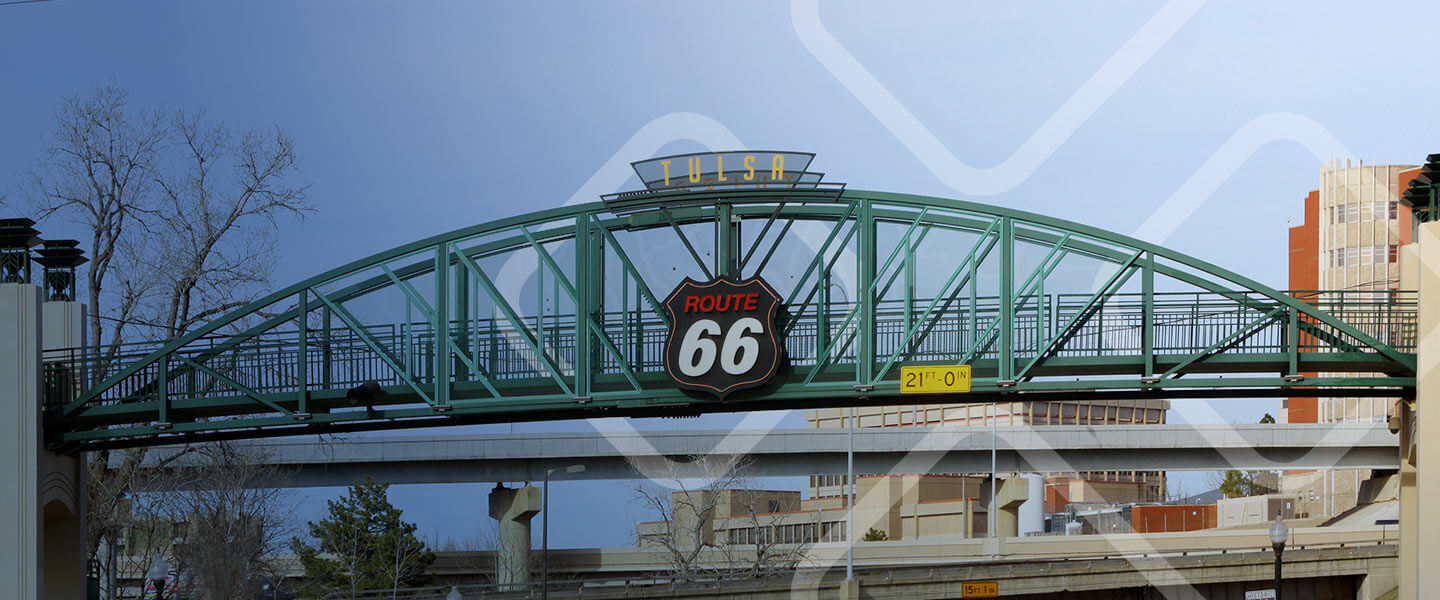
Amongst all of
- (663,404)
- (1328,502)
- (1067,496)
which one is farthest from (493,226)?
(1067,496)

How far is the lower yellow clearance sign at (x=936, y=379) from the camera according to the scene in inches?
1228

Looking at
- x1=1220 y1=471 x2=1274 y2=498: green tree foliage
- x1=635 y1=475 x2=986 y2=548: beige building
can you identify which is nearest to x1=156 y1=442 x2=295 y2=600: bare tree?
x1=635 y1=475 x2=986 y2=548: beige building

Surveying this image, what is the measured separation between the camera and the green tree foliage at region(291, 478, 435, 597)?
58.9 metres

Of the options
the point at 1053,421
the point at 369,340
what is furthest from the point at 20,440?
the point at 1053,421

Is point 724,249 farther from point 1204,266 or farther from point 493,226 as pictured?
point 1204,266

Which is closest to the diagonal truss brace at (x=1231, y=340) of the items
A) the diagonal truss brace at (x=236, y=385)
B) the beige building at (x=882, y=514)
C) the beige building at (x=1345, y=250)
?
the diagonal truss brace at (x=236, y=385)

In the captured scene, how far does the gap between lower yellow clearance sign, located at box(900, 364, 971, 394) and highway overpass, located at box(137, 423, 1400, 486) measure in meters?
33.9

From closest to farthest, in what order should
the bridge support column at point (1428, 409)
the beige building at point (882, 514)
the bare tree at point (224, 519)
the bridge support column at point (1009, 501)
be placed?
the bridge support column at point (1428, 409)
the bare tree at point (224, 519)
the bridge support column at point (1009, 501)
the beige building at point (882, 514)

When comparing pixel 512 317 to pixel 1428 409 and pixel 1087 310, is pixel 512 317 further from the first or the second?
pixel 1428 409

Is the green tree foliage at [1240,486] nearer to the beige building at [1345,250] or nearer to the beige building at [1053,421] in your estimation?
the beige building at [1345,250]

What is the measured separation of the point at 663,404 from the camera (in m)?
32.3

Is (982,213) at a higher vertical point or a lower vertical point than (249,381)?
higher

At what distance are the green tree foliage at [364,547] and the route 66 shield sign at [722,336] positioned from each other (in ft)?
96.8

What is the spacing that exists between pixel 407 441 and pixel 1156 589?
30.3m
